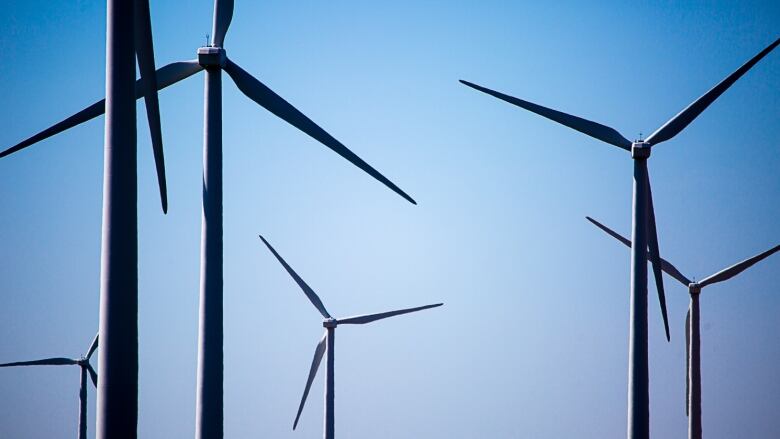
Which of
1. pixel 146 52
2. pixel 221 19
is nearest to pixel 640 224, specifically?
pixel 221 19


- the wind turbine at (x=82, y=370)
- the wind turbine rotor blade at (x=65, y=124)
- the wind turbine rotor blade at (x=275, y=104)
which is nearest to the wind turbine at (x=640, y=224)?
the wind turbine rotor blade at (x=275, y=104)

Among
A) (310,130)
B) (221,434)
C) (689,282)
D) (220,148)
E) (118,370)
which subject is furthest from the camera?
(689,282)

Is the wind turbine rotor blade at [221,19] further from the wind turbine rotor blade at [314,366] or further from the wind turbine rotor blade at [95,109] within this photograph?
the wind turbine rotor blade at [314,366]

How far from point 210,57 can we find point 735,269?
3664 cm

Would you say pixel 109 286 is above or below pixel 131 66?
below

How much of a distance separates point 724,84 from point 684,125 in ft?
6.76

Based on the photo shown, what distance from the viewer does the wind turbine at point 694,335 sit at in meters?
52.6

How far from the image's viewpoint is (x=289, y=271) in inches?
2014

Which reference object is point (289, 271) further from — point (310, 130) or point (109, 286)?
point (109, 286)

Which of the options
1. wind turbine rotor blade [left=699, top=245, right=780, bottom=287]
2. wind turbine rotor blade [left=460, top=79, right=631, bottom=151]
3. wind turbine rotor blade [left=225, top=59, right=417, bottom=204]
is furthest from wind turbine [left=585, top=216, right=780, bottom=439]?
wind turbine rotor blade [left=225, top=59, right=417, bottom=204]

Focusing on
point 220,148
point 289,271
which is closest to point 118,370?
point 220,148

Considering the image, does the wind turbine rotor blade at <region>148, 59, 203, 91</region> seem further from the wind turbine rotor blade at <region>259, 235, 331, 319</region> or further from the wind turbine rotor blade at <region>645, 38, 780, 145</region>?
the wind turbine rotor blade at <region>259, 235, 331, 319</region>

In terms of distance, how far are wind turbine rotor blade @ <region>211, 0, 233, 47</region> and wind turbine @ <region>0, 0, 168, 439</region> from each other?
14128 millimetres

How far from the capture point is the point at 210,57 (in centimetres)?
2753
